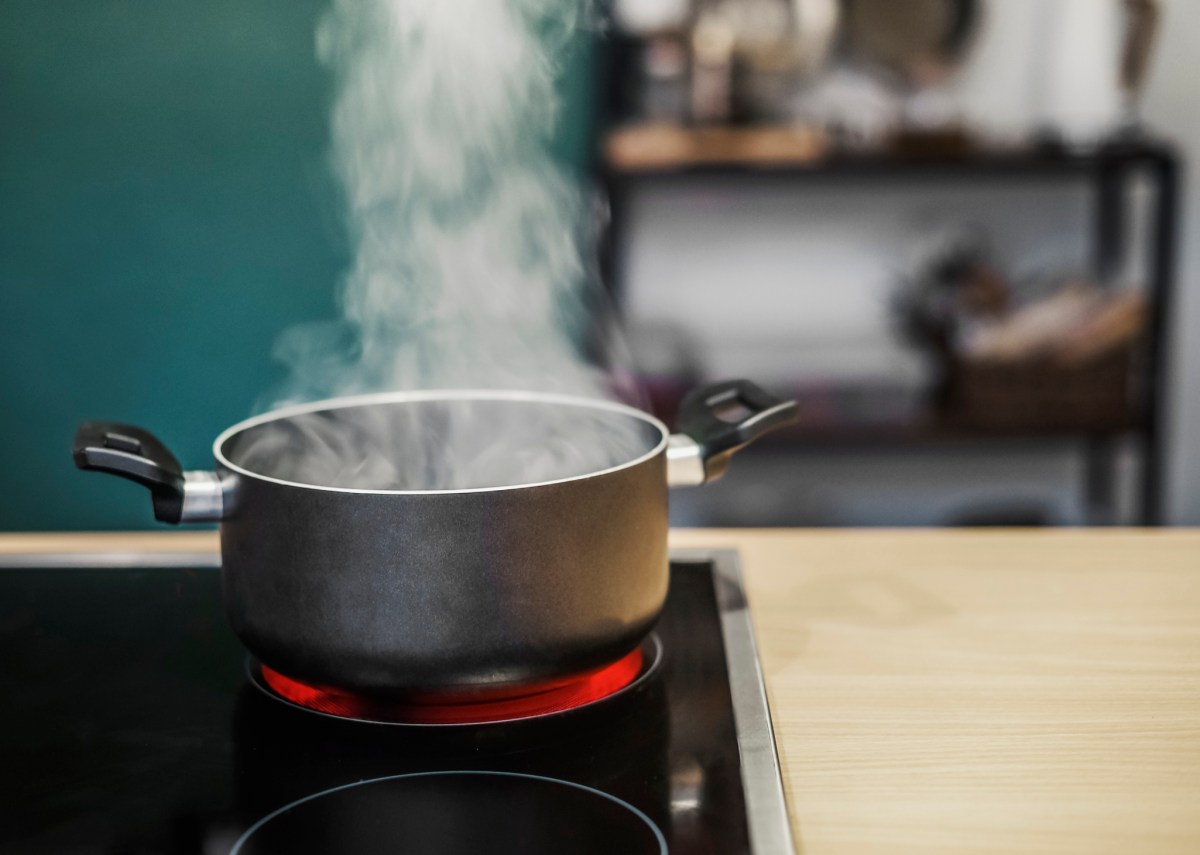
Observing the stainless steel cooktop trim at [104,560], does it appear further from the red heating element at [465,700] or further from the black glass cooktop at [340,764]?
the red heating element at [465,700]

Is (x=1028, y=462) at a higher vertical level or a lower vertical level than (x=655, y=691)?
lower

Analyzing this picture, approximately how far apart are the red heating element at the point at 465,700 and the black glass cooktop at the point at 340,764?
0.5 inches

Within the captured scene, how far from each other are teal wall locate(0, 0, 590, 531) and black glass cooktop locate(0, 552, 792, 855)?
1977mm

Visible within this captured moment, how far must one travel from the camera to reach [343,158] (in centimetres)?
265

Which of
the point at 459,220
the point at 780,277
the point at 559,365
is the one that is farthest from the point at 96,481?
the point at 559,365

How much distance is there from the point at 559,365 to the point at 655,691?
50 centimetres

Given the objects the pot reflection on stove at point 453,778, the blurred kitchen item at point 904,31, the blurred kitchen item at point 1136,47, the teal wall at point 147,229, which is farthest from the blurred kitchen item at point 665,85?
the pot reflection on stove at point 453,778

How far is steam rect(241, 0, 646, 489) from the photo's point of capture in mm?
777

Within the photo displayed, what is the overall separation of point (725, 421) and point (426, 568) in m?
0.25

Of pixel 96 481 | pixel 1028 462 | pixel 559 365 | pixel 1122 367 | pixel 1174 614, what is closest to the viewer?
pixel 1174 614

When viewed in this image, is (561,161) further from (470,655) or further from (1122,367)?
(470,655)

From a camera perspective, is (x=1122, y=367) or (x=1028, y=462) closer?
(x=1122, y=367)

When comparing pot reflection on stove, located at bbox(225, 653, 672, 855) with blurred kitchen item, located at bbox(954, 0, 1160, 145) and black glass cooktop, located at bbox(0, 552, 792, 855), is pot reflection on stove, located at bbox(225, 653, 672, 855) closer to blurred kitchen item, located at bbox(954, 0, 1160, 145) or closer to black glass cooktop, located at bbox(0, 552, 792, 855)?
black glass cooktop, located at bbox(0, 552, 792, 855)

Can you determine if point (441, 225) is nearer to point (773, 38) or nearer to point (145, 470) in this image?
point (773, 38)
